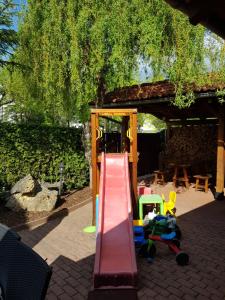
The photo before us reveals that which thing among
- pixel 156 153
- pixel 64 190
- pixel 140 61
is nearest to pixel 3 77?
pixel 156 153

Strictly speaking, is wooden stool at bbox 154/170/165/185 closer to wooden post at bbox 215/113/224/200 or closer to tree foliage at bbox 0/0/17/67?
wooden post at bbox 215/113/224/200

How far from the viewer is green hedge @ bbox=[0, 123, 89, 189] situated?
923 centimetres

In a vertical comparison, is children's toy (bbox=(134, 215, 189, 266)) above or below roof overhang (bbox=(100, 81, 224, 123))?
below

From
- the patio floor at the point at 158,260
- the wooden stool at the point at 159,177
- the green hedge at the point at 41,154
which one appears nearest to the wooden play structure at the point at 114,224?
the patio floor at the point at 158,260

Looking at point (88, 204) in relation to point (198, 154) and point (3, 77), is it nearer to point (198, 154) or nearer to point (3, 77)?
point (198, 154)

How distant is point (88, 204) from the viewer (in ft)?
31.7

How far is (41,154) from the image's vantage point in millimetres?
10164

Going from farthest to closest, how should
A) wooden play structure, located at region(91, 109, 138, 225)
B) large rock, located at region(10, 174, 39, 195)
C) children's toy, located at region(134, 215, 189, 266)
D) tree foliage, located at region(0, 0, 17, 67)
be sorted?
tree foliage, located at region(0, 0, 17, 67) → large rock, located at region(10, 174, 39, 195) → wooden play structure, located at region(91, 109, 138, 225) → children's toy, located at region(134, 215, 189, 266)

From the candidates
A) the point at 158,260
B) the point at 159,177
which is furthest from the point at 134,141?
the point at 159,177

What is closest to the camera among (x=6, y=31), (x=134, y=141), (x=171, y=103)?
(x=134, y=141)

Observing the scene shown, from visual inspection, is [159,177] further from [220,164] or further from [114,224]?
[114,224]

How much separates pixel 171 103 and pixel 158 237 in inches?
201

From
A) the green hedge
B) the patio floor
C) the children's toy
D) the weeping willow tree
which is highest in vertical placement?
the weeping willow tree

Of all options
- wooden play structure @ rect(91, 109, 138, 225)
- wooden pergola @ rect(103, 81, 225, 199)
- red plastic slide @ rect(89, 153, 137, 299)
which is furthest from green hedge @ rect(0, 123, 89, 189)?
red plastic slide @ rect(89, 153, 137, 299)
